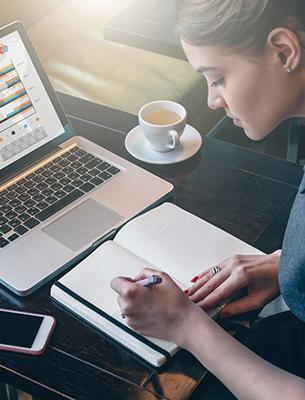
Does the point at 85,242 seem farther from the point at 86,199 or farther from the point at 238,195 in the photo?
the point at 238,195

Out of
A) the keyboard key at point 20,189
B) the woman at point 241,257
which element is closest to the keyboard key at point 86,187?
the keyboard key at point 20,189

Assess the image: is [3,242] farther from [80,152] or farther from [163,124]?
[163,124]

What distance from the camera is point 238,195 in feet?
3.93

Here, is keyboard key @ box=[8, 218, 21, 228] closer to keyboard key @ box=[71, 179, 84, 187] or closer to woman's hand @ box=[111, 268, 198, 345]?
keyboard key @ box=[71, 179, 84, 187]

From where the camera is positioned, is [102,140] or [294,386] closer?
[294,386]

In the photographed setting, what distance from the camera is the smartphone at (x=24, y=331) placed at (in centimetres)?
95

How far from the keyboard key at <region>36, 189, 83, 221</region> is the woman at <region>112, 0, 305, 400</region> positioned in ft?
0.81

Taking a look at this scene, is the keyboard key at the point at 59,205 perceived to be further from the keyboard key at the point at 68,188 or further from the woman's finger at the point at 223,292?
the woman's finger at the point at 223,292

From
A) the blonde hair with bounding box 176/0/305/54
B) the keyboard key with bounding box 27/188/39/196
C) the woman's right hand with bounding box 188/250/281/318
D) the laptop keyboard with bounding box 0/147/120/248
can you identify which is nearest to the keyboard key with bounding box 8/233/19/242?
the laptop keyboard with bounding box 0/147/120/248

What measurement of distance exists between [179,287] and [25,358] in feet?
0.80

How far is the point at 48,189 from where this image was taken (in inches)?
47.3

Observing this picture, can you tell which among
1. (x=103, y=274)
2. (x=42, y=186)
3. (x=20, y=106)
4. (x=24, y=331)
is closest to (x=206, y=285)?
(x=103, y=274)

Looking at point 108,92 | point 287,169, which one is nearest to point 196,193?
point 287,169

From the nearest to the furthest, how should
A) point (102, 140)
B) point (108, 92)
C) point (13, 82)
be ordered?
point (13, 82)
point (102, 140)
point (108, 92)
